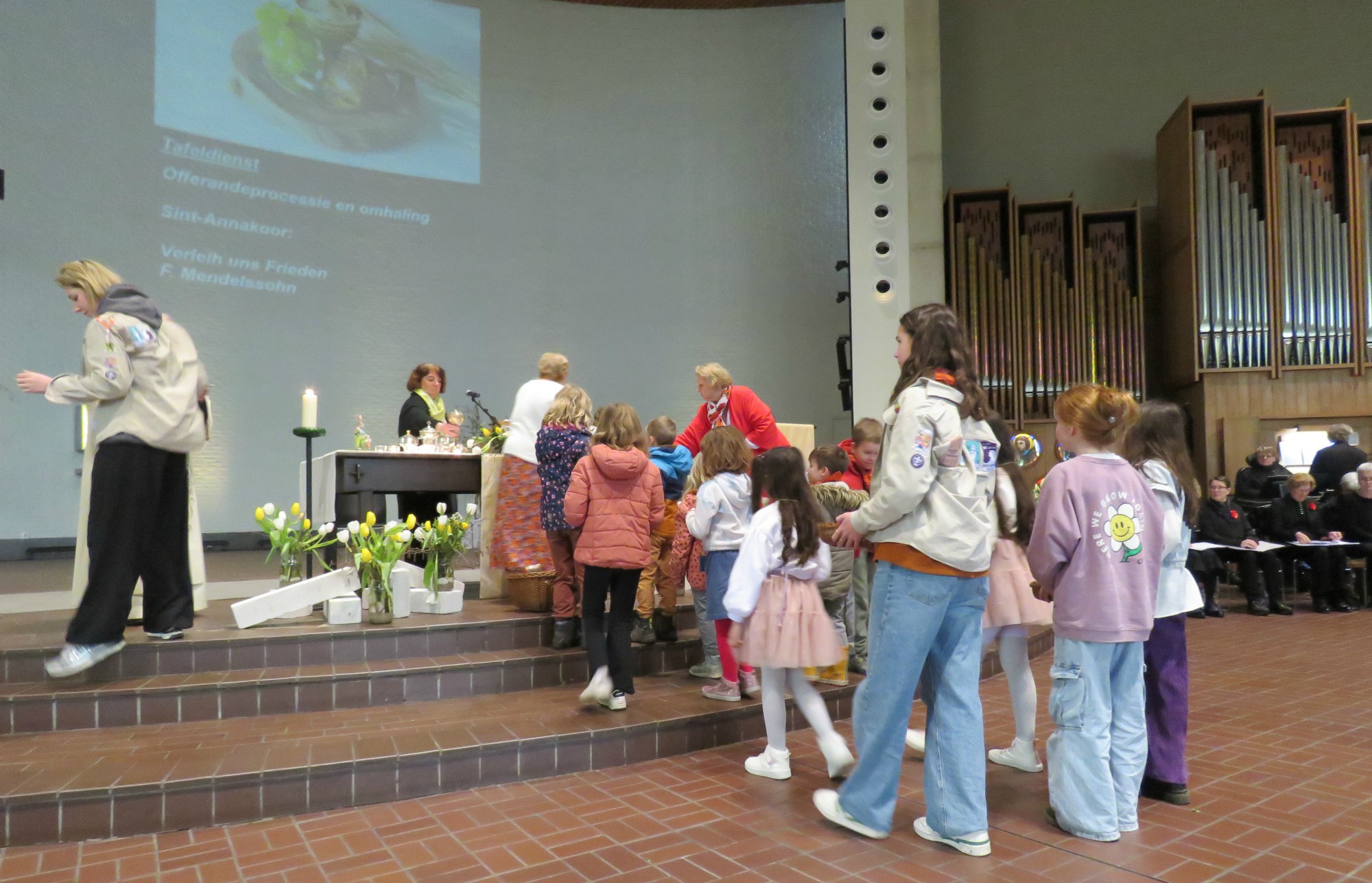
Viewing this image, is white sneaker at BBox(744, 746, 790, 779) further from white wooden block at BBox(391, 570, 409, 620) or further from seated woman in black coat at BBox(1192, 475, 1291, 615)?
seated woman in black coat at BBox(1192, 475, 1291, 615)

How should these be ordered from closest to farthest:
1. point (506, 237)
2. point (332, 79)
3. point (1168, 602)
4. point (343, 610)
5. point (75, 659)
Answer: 1. point (1168, 602)
2. point (75, 659)
3. point (343, 610)
4. point (332, 79)
5. point (506, 237)

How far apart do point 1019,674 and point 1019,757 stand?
31 cm

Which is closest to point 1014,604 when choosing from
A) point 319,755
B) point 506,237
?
point 319,755

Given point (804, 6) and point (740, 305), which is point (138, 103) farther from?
point (804, 6)

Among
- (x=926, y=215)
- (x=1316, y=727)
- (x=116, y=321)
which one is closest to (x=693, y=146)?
(x=926, y=215)

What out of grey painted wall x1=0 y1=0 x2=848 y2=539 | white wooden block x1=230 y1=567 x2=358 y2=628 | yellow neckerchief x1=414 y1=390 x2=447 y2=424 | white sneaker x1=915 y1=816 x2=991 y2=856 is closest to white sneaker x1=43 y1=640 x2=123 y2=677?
white wooden block x1=230 y1=567 x2=358 y2=628

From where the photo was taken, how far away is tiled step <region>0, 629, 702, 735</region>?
11.3 ft

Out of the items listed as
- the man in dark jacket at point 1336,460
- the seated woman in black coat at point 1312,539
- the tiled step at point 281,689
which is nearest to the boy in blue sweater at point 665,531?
the tiled step at point 281,689

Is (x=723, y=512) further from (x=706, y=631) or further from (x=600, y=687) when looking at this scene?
(x=600, y=687)

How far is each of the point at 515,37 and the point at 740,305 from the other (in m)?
3.51

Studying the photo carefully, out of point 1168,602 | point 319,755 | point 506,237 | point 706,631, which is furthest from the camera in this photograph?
point 506,237

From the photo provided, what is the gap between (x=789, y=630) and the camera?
3.15 meters

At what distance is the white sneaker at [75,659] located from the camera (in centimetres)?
349

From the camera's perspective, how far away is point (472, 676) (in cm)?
404
